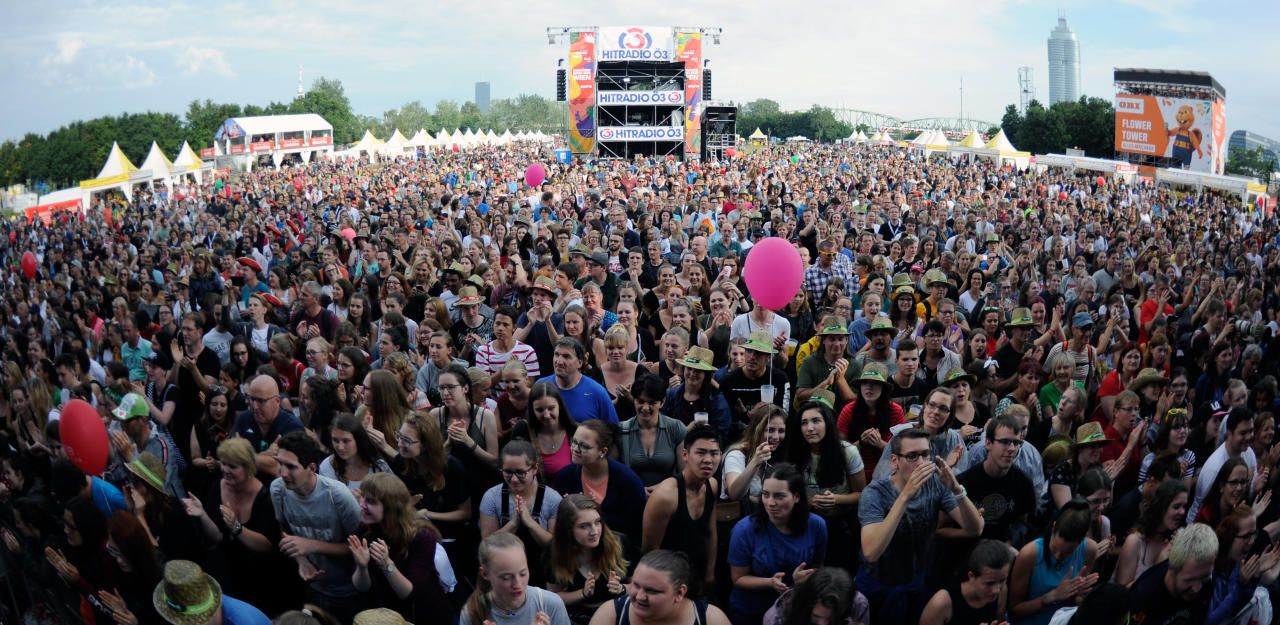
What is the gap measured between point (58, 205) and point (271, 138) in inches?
1963

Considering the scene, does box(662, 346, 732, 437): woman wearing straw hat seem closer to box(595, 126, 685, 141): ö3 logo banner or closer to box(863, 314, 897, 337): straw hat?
box(863, 314, 897, 337): straw hat

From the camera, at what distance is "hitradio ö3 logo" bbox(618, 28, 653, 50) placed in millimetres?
38094

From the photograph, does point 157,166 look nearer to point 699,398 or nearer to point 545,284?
point 545,284

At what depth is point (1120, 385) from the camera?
19.6 ft

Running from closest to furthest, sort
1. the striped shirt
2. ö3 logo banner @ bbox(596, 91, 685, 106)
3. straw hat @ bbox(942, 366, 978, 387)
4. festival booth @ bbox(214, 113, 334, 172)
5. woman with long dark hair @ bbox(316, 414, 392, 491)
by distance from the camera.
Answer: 1. woman with long dark hair @ bbox(316, 414, 392, 491)
2. straw hat @ bbox(942, 366, 978, 387)
3. the striped shirt
4. ö3 logo banner @ bbox(596, 91, 685, 106)
5. festival booth @ bbox(214, 113, 334, 172)

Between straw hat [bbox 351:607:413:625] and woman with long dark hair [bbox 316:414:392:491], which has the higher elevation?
woman with long dark hair [bbox 316:414:392:491]

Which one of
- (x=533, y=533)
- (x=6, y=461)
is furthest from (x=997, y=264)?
(x=6, y=461)

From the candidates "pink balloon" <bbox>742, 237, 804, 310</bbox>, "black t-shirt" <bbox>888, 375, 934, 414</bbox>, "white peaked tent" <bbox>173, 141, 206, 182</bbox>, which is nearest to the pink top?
"black t-shirt" <bbox>888, 375, 934, 414</bbox>

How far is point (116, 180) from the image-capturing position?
33.1 metres

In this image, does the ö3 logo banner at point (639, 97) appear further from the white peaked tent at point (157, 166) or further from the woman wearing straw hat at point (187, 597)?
the woman wearing straw hat at point (187, 597)

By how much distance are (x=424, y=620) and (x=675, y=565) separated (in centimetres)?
119

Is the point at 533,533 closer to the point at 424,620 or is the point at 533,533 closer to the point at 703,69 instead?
the point at 424,620

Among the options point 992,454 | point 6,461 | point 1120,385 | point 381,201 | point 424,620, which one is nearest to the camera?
point 424,620

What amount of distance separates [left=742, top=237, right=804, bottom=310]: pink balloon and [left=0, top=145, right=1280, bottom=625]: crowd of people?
0.25 m
